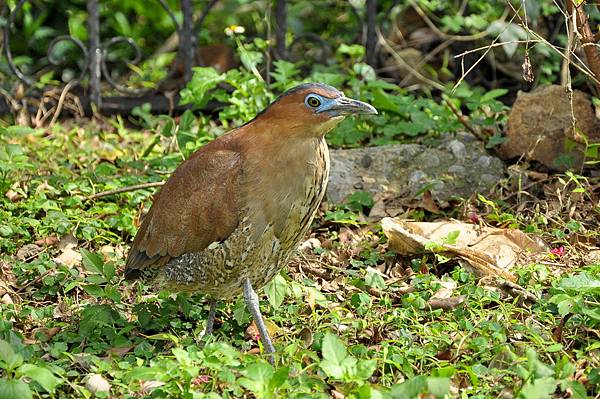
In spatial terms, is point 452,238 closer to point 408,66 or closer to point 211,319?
point 211,319

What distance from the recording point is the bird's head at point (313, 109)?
14.0 ft

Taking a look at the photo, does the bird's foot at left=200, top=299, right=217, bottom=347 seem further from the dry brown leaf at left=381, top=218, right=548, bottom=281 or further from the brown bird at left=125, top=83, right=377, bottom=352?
the dry brown leaf at left=381, top=218, right=548, bottom=281

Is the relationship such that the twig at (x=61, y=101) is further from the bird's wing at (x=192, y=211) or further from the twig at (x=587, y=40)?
the twig at (x=587, y=40)

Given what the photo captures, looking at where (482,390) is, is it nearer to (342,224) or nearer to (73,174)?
(342,224)

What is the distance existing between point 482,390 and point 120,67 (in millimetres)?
5203

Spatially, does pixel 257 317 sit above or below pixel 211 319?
above

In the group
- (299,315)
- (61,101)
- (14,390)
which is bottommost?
(299,315)

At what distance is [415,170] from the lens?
6234 millimetres

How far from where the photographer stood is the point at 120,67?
830 cm

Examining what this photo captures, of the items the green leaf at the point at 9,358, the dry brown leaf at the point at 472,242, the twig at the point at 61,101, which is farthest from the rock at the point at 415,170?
the green leaf at the point at 9,358

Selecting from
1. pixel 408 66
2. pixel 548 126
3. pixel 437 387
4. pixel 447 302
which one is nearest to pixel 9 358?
pixel 437 387

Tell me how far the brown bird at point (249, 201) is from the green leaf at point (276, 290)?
13cm

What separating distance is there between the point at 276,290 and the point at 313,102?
0.99 metres

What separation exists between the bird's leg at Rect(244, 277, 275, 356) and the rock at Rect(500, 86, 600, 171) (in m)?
2.42
